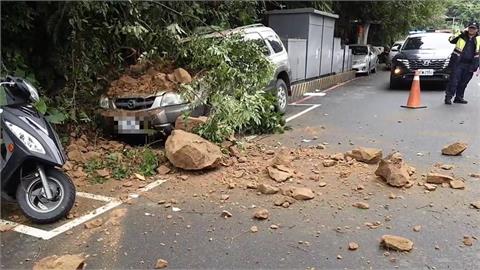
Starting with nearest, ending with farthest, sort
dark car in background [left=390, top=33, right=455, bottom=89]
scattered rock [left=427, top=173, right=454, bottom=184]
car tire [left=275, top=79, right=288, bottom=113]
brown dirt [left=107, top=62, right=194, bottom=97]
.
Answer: scattered rock [left=427, top=173, right=454, bottom=184] → brown dirt [left=107, top=62, right=194, bottom=97] → car tire [left=275, top=79, right=288, bottom=113] → dark car in background [left=390, top=33, right=455, bottom=89]

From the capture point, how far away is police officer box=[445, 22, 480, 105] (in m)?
10.1

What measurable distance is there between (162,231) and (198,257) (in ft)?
1.89

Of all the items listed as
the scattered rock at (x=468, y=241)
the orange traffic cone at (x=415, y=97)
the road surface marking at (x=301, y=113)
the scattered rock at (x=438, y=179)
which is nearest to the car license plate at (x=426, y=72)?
the orange traffic cone at (x=415, y=97)

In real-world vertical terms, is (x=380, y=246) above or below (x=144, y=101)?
below

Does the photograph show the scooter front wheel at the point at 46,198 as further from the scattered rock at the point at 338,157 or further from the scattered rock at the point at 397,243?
the scattered rock at the point at 338,157

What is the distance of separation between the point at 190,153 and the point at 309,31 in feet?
31.0

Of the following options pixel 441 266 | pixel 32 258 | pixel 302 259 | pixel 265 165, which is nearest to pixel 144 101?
pixel 265 165

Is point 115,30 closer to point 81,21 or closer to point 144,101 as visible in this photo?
point 81,21

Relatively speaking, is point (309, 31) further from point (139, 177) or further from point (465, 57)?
point (139, 177)

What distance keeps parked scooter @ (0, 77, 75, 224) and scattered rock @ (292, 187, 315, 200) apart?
2.03 metres

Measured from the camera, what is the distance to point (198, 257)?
11.1ft

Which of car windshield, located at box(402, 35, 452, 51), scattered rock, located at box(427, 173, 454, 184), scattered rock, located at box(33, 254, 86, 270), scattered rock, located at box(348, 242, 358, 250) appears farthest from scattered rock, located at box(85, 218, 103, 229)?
car windshield, located at box(402, 35, 452, 51)

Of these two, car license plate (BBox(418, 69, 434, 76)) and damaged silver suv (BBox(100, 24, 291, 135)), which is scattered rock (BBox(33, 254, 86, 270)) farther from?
car license plate (BBox(418, 69, 434, 76))

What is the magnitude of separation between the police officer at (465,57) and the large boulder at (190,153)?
7.09 meters
